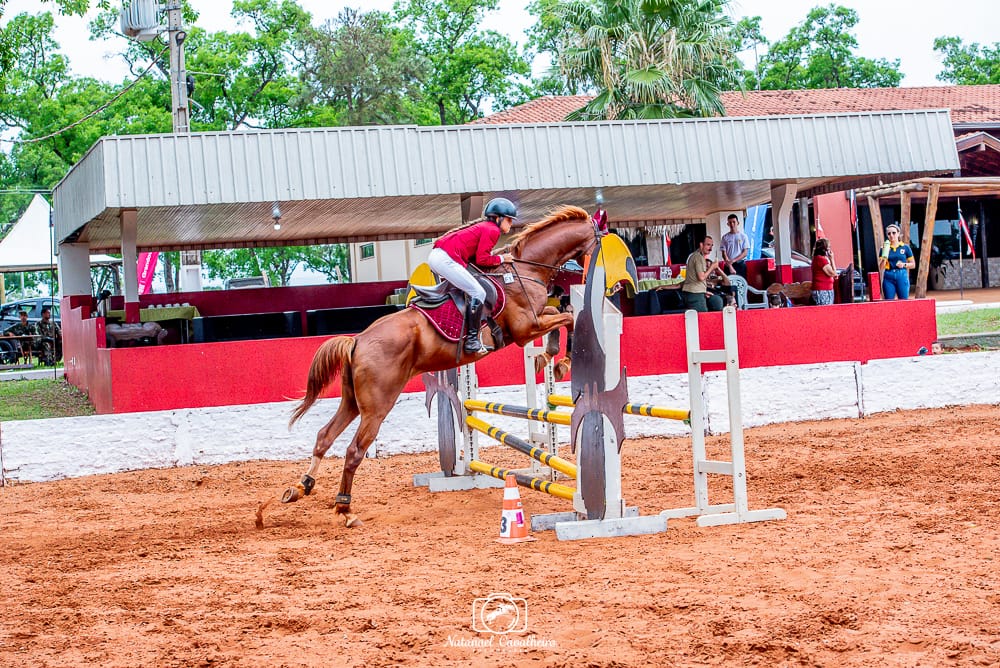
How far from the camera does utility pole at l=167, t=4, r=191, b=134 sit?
20891 millimetres

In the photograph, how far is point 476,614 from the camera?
17.0ft

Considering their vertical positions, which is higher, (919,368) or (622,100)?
(622,100)

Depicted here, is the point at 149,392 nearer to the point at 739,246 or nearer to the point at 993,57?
the point at 739,246

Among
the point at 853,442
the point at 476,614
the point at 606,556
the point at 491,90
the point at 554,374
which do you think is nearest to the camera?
the point at 476,614

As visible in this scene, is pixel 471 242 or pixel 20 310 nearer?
pixel 471 242

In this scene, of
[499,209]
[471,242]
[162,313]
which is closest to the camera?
[499,209]

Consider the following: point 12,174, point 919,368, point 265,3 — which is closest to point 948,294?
point 919,368

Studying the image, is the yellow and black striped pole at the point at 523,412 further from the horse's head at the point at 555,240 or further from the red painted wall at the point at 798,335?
the red painted wall at the point at 798,335

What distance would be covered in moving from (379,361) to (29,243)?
77.7ft

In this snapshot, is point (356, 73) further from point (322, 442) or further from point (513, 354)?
point (322, 442)

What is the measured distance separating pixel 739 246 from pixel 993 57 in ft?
165

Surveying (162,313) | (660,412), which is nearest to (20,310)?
(162,313)

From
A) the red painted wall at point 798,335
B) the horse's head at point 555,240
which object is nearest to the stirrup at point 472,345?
the horse's head at point 555,240

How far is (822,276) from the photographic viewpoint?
650 inches
